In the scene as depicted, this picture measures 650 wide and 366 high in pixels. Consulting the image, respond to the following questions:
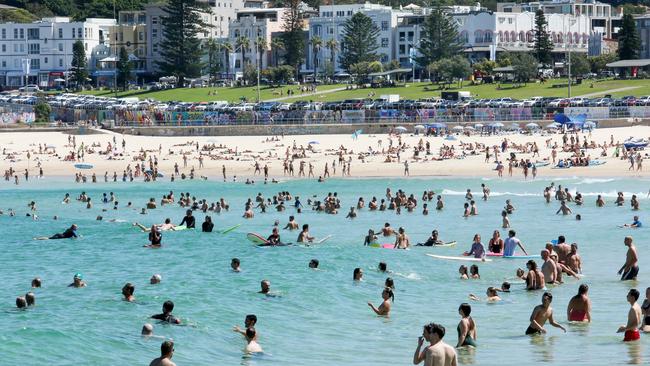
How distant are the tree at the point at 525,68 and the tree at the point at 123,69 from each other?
40.0 metres

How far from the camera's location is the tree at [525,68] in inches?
3944

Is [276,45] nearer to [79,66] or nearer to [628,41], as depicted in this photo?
[79,66]

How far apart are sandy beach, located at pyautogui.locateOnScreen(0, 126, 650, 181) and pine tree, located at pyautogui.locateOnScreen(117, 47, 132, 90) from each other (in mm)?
41654

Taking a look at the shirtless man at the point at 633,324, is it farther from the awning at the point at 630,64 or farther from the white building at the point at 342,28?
the white building at the point at 342,28

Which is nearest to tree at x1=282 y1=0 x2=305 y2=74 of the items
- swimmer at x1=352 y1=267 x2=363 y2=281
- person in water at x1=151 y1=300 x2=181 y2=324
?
swimmer at x1=352 y1=267 x2=363 y2=281

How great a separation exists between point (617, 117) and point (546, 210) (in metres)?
33.5

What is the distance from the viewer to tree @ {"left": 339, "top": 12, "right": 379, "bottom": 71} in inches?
4481

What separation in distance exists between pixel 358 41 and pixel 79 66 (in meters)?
32.1

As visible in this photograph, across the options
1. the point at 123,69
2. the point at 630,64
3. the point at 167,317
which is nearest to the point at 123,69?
the point at 123,69

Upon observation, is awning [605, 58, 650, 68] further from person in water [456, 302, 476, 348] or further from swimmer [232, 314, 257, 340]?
person in water [456, 302, 476, 348]

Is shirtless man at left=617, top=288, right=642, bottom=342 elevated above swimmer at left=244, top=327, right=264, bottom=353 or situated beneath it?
elevated above

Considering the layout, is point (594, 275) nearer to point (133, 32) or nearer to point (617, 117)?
point (617, 117)

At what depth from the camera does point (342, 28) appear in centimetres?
12256

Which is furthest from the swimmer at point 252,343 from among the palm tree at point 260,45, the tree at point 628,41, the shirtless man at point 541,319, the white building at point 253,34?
the white building at point 253,34
